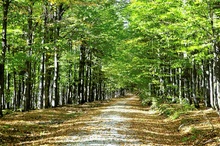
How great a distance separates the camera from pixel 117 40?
126ft

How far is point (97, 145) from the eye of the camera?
38.0ft

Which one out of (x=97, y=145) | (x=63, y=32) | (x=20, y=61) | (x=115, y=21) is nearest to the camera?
(x=97, y=145)

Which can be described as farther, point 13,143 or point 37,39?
point 37,39

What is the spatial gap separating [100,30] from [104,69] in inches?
635

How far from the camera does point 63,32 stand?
32.0m

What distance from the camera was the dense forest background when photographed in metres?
15.6

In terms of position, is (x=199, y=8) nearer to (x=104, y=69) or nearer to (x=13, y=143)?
(x=13, y=143)

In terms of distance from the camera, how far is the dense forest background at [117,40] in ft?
51.3

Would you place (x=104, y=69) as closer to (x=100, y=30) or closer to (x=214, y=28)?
(x=100, y=30)

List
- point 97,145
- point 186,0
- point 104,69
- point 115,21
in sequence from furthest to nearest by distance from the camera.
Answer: point 104,69
point 115,21
point 186,0
point 97,145

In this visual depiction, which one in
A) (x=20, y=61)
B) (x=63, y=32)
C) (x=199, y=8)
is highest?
(x=63, y=32)

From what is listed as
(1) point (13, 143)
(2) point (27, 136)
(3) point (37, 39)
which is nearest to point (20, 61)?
(2) point (27, 136)

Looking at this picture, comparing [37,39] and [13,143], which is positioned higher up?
[37,39]

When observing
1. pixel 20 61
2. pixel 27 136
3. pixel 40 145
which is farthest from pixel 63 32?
pixel 40 145
